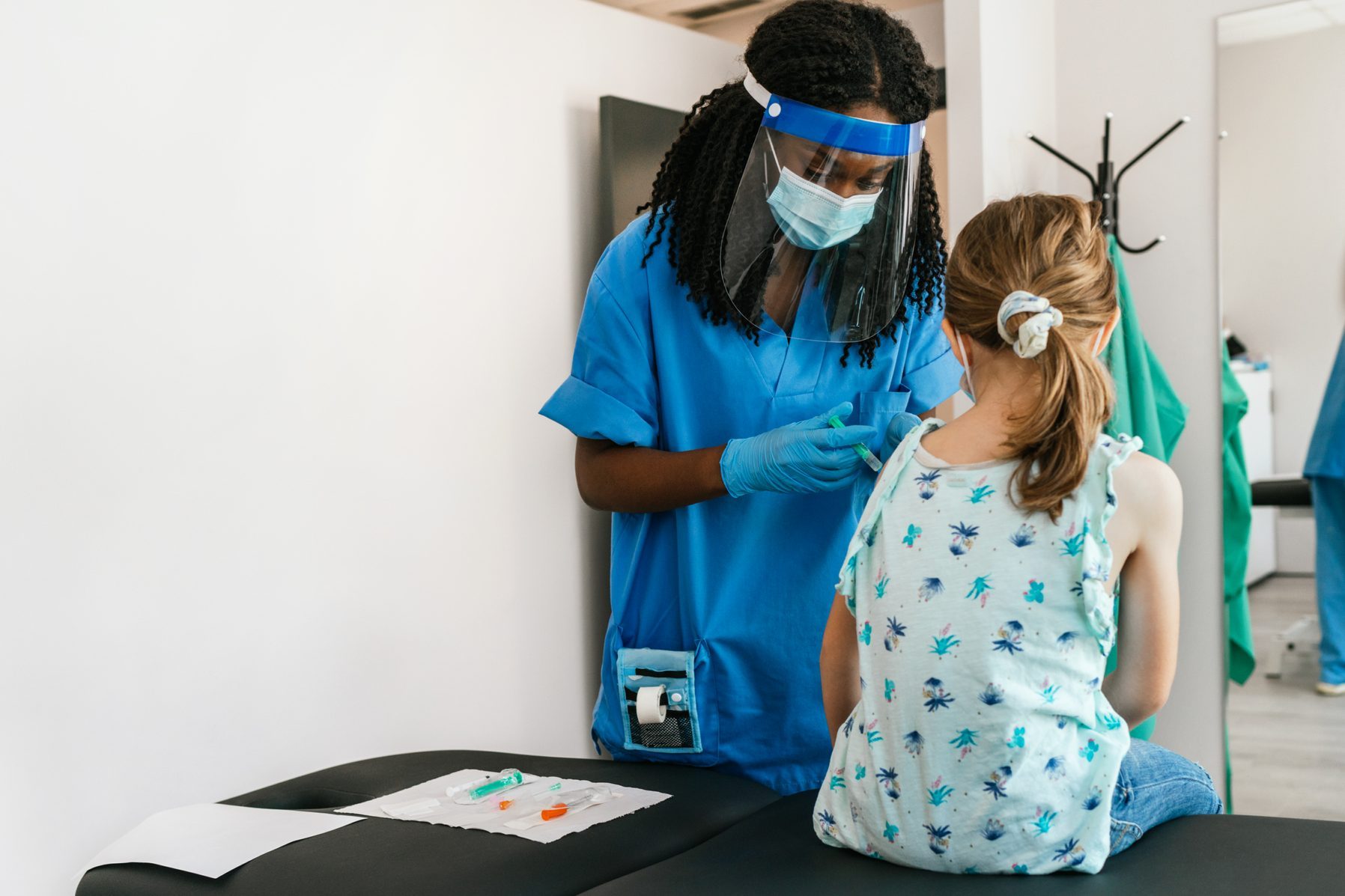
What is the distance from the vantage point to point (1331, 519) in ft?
8.40

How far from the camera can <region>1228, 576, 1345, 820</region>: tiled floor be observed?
2.62m

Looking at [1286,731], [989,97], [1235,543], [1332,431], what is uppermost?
[989,97]

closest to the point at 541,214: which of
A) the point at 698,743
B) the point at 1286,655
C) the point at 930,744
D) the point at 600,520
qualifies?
the point at 600,520

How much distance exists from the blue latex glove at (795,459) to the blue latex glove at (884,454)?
0.26 ft

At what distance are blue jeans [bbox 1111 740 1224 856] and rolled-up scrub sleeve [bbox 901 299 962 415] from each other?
54cm

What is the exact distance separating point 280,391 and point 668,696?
3.28ft

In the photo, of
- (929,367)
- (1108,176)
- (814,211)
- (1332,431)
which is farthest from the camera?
(1108,176)

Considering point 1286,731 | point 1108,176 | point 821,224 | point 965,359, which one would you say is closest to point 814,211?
point 821,224

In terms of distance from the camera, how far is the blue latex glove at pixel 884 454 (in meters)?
1.51

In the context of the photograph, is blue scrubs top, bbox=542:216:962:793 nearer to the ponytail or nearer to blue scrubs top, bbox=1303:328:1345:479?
the ponytail

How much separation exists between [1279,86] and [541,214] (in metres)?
1.66

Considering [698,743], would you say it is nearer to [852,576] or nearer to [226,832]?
[852,576]

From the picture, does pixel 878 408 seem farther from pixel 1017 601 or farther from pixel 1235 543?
pixel 1235 543

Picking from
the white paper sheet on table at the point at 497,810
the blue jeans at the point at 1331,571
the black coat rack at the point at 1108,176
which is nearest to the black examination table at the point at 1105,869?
the white paper sheet on table at the point at 497,810
